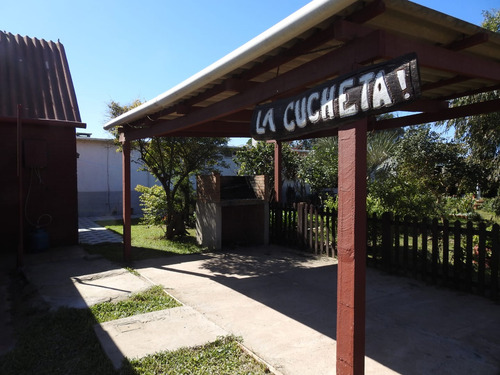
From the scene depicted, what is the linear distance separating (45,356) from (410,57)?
3.94 m

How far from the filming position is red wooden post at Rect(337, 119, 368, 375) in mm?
2525

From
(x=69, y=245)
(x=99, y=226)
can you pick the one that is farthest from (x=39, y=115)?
(x=99, y=226)

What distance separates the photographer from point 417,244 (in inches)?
238

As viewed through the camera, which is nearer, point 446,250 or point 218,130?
point 446,250

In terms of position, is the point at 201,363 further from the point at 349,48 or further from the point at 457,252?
the point at 457,252

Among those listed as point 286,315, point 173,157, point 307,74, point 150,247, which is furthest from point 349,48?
point 150,247

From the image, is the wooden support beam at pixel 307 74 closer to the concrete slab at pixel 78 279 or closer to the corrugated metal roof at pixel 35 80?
the concrete slab at pixel 78 279

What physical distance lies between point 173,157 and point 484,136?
9.67 meters

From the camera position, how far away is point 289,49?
3.44m

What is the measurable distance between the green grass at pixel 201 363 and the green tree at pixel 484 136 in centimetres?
985

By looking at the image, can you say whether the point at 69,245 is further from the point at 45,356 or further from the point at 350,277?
the point at 350,277

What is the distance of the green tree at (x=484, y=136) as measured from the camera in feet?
33.6

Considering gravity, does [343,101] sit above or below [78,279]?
above

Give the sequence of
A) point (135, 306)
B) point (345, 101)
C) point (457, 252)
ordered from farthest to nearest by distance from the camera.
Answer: point (457, 252) < point (135, 306) < point (345, 101)
